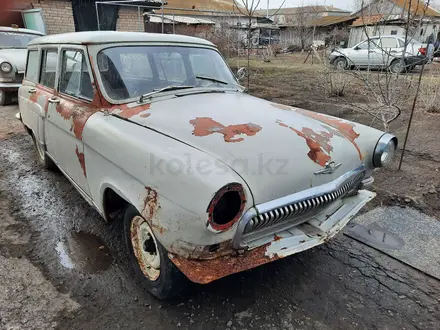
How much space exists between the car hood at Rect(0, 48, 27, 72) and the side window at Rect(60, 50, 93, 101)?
574 centimetres

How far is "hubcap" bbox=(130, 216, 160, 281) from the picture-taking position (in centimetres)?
239

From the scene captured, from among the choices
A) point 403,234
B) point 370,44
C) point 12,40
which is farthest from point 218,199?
point 12,40

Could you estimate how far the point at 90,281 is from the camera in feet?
8.62

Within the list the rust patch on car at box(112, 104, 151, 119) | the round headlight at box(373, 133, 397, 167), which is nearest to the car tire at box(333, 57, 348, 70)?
the round headlight at box(373, 133, 397, 167)

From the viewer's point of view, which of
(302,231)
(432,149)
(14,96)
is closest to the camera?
(302,231)

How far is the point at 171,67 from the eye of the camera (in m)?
3.21

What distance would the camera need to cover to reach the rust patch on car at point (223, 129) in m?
2.32

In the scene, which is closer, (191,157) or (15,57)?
(191,157)

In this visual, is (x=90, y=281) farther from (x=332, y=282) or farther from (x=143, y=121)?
(x=332, y=282)

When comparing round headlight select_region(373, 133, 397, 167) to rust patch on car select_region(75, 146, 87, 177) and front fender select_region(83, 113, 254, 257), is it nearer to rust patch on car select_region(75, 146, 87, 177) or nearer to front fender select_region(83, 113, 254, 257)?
front fender select_region(83, 113, 254, 257)

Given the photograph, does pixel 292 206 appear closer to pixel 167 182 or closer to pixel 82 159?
pixel 167 182

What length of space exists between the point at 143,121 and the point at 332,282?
1.89 metres

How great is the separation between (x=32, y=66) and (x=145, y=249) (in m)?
3.25

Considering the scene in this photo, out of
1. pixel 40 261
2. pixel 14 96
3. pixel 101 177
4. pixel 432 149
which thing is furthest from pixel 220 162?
pixel 14 96
